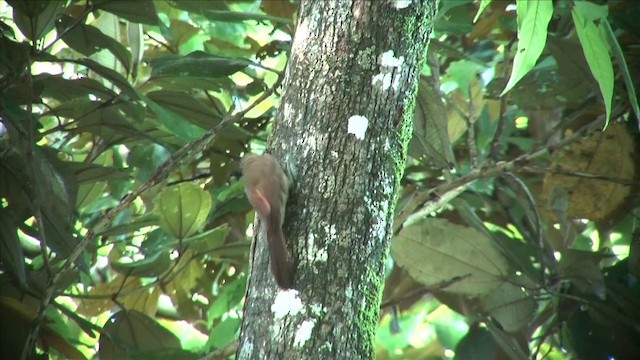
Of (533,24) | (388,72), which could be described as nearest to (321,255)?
(388,72)

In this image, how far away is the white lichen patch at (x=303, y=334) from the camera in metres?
1.15

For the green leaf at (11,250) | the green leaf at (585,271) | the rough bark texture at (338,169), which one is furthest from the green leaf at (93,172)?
the green leaf at (585,271)

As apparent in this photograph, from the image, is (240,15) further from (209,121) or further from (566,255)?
(566,255)

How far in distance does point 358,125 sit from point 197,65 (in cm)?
73

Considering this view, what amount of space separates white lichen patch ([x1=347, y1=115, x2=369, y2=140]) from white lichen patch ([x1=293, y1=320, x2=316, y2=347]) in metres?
0.30

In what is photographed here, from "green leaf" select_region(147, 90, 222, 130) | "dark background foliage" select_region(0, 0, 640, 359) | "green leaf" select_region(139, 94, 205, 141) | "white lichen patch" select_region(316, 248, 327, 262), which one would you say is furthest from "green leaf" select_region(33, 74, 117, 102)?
"white lichen patch" select_region(316, 248, 327, 262)

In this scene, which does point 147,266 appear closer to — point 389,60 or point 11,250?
point 11,250

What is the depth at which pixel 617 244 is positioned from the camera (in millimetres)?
2650

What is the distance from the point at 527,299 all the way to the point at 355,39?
3.53 feet

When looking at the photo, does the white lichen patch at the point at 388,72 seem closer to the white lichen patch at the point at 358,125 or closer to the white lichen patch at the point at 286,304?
the white lichen patch at the point at 358,125

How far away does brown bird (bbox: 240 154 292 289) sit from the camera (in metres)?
1.17

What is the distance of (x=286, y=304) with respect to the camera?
1.17 m

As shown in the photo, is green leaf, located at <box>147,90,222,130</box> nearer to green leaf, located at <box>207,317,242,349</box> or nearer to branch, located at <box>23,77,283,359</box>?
branch, located at <box>23,77,283,359</box>

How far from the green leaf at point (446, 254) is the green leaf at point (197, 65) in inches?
24.3
